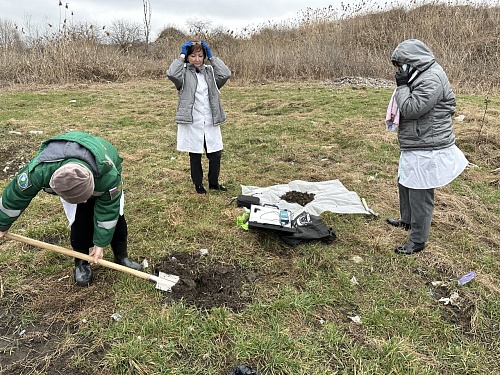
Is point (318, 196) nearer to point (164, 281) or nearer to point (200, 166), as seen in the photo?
point (200, 166)

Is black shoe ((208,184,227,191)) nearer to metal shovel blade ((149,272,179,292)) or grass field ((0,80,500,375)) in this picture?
grass field ((0,80,500,375))

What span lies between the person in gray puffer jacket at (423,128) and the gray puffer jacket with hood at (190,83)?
202 centimetres

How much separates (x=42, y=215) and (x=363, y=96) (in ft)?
27.7

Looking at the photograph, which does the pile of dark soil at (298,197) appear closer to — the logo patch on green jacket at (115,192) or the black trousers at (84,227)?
the black trousers at (84,227)

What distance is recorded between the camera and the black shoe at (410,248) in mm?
3217

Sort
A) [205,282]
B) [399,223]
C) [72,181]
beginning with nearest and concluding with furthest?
[72,181]
[205,282]
[399,223]

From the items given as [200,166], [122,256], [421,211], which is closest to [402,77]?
[421,211]

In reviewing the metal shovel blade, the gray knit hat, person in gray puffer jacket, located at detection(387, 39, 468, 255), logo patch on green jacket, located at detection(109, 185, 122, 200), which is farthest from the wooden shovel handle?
person in gray puffer jacket, located at detection(387, 39, 468, 255)

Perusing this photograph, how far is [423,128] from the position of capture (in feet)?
9.62

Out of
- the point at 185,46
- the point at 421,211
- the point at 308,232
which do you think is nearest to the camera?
the point at 421,211

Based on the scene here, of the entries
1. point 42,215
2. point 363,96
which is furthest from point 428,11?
point 42,215

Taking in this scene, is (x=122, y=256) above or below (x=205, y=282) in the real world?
above

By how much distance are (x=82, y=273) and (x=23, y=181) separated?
3.11 feet

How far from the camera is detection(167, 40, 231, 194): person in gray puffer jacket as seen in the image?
4031 millimetres
